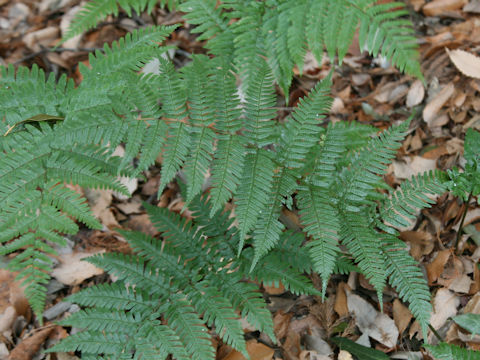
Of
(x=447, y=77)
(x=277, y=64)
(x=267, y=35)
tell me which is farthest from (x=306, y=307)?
(x=447, y=77)

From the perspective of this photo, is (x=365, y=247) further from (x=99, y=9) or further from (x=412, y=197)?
(x=99, y=9)

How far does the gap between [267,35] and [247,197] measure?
1265mm

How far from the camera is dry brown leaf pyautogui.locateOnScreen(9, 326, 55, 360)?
2992mm

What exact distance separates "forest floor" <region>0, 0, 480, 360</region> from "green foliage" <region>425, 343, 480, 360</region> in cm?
50

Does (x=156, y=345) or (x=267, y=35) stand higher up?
(x=267, y=35)

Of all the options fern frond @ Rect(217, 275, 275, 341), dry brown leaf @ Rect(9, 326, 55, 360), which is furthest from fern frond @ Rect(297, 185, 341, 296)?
dry brown leaf @ Rect(9, 326, 55, 360)

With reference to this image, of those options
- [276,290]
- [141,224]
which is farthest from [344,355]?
[141,224]

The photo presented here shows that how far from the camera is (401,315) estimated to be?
9.09 ft

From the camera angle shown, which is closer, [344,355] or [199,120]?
[199,120]

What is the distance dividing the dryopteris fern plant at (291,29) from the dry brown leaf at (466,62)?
923mm

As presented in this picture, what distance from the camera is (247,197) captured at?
2180 millimetres

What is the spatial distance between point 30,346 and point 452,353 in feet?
8.81

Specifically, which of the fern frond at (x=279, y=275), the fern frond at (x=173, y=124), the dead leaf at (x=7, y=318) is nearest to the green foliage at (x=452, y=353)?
the fern frond at (x=279, y=275)

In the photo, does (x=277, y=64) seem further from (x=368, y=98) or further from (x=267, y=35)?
(x=368, y=98)
